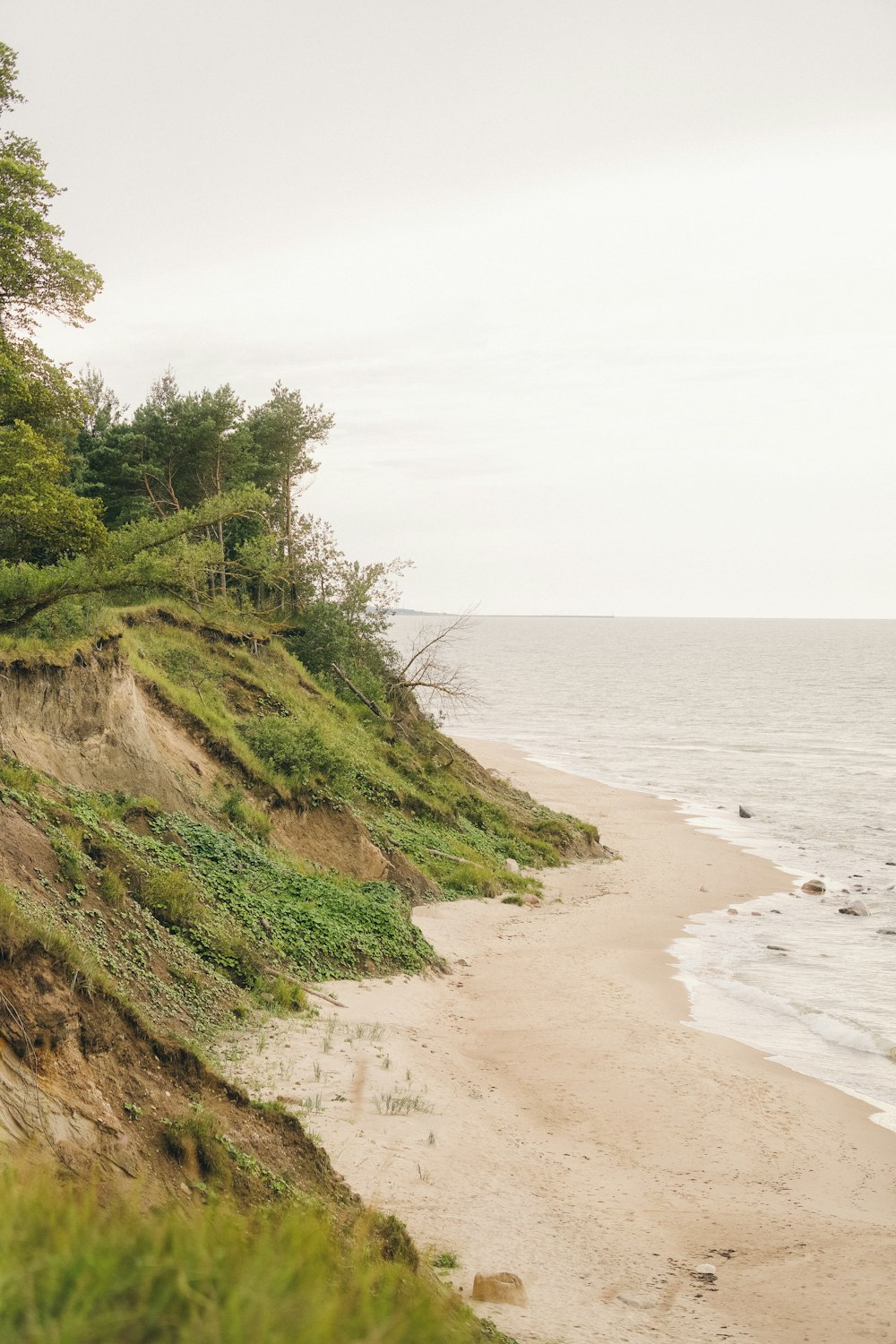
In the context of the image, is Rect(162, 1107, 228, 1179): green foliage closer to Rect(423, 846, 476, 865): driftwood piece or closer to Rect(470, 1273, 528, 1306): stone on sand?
Rect(470, 1273, 528, 1306): stone on sand

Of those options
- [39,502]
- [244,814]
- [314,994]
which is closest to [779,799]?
[244,814]

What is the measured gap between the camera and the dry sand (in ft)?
27.7

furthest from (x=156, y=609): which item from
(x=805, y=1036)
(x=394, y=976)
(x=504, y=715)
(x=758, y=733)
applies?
(x=504, y=715)

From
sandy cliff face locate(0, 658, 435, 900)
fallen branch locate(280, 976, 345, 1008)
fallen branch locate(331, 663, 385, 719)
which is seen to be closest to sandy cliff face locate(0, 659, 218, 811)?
sandy cliff face locate(0, 658, 435, 900)

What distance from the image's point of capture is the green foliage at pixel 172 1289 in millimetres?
2936

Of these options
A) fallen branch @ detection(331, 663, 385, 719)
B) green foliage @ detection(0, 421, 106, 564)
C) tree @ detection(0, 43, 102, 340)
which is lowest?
fallen branch @ detection(331, 663, 385, 719)

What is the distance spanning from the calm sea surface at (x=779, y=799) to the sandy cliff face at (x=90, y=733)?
37.7 feet

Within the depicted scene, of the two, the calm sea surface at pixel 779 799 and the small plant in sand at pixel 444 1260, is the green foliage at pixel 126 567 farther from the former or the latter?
the calm sea surface at pixel 779 799

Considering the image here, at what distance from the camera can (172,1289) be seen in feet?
10.2

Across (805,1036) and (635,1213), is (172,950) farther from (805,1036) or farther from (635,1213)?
(805,1036)

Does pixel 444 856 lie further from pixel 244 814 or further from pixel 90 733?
pixel 90 733

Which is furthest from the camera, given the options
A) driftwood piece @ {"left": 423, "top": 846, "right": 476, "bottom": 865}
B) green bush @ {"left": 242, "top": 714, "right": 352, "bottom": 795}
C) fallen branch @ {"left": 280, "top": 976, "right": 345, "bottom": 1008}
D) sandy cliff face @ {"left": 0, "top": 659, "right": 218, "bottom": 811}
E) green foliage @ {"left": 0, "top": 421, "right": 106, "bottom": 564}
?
driftwood piece @ {"left": 423, "top": 846, "right": 476, "bottom": 865}

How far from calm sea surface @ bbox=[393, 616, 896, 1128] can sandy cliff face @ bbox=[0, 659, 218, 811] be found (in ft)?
37.7

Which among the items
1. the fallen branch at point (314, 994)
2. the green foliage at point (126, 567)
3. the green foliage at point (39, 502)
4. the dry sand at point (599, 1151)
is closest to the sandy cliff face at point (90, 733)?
the green foliage at point (126, 567)
